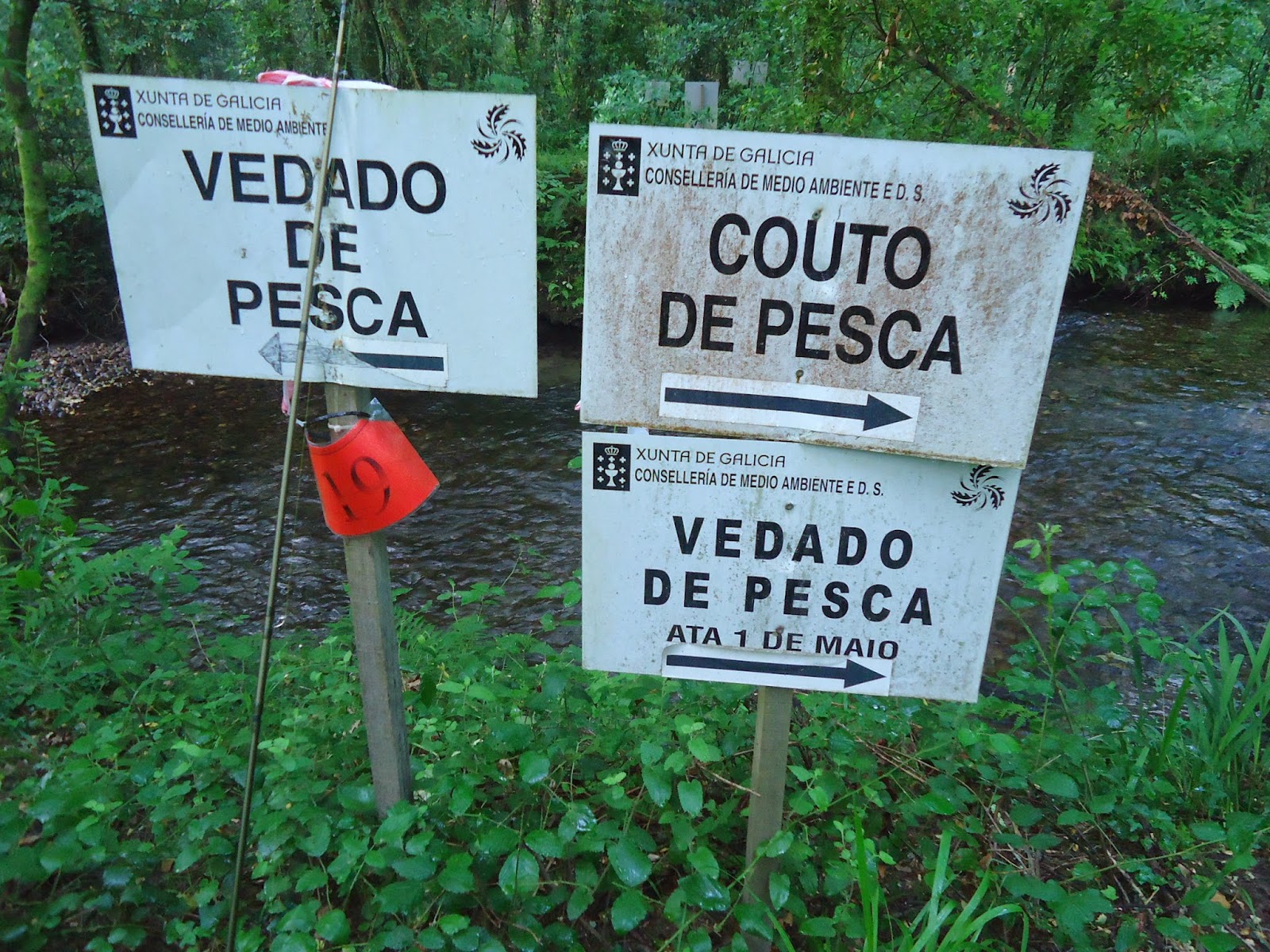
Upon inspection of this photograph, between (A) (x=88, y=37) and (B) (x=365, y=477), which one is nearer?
(B) (x=365, y=477)

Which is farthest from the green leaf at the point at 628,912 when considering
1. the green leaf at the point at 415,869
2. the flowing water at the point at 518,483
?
the flowing water at the point at 518,483

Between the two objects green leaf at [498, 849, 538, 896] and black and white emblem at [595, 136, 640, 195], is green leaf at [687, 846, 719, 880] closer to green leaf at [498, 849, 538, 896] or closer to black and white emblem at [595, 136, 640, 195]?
green leaf at [498, 849, 538, 896]

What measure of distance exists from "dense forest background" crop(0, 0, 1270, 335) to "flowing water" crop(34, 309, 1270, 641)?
1.73 meters

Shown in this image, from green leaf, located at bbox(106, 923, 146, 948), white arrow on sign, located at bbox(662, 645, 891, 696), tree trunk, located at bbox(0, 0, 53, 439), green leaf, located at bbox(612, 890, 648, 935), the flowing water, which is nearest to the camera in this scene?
green leaf, located at bbox(612, 890, 648, 935)

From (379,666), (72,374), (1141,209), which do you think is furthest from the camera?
(72,374)

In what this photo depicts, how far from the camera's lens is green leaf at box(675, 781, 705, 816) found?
1656 mm

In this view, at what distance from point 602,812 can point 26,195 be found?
4065 mm

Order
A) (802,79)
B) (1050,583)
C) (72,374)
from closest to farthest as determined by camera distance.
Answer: (1050,583) → (802,79) → (72,374)

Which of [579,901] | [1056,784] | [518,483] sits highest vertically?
[1056,784]

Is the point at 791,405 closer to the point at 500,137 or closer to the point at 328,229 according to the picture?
the point at 500,137

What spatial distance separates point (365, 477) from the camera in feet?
5.70

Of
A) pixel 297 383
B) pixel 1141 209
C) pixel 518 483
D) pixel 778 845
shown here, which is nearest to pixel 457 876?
pixel 778 845

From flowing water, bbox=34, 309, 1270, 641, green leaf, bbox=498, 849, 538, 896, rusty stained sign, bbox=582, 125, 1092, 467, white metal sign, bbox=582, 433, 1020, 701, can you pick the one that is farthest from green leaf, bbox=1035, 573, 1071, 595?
flowing water, bbox=34, 309, 1270, 641

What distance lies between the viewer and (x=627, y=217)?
4.58 ft
